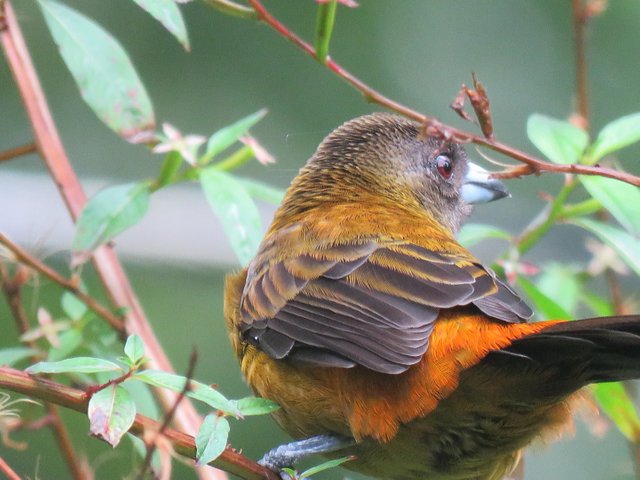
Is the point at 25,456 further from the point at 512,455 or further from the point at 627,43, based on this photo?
the point at 627,43

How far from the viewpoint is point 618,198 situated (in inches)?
84.4

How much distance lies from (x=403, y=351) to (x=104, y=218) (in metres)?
0.78

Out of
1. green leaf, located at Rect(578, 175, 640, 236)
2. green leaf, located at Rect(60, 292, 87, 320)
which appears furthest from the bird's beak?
green leaf, located at Rect(60, 292, 87, 320)

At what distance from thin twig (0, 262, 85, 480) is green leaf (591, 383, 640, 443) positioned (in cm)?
128

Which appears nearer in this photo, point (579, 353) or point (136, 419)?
point (136, 419)

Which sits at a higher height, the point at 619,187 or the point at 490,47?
the point at 619,187

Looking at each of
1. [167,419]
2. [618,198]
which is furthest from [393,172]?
[167,419]

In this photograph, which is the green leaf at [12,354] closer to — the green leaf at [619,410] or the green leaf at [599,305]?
the green leaf at [619,410]

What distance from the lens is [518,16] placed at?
7.11 meters

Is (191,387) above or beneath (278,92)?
above

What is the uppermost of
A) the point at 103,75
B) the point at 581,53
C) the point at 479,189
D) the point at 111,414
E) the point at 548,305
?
the point at 581,53

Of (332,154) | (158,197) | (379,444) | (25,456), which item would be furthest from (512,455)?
(158,197)

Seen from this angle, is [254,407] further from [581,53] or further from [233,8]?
[581,53]

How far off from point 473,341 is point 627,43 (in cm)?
486
